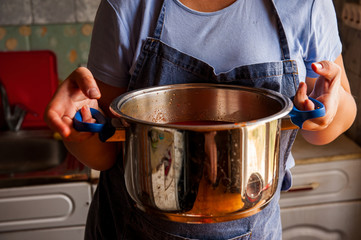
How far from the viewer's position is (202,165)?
0.51 metres

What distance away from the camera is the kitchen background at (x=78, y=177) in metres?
1.51

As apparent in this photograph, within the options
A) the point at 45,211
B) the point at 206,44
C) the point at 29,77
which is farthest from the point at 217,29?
the point at 29,77

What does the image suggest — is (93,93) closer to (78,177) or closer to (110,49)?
(110,49)

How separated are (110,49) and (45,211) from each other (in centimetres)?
98

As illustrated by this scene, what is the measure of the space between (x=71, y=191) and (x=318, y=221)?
0.93m

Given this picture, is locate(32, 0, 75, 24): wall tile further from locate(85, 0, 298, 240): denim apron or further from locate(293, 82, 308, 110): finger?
locate(293, 82, 308, 110): finger

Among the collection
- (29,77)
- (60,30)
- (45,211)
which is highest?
(60,30)

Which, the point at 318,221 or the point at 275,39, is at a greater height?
the point at 275,39

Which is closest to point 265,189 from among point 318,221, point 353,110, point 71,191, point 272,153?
point 272,153

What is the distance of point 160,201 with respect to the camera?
1.78 ft

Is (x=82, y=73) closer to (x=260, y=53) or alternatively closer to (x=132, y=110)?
(x=132, y=110)

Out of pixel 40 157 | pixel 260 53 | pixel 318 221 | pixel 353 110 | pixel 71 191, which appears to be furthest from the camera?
pixel 40 157

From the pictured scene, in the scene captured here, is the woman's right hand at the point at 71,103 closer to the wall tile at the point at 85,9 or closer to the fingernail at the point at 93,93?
→ the fingernail at the point at 93,93

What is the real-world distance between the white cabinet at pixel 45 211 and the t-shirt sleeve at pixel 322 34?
1001mm
